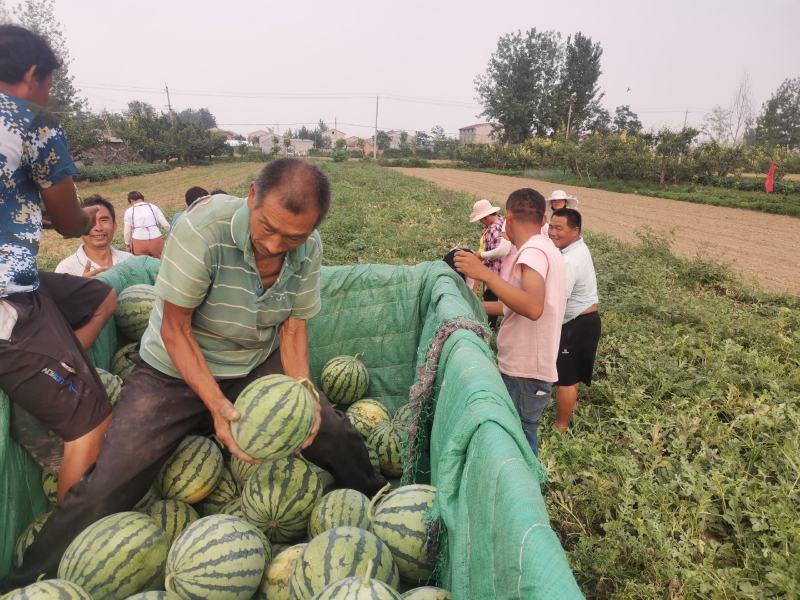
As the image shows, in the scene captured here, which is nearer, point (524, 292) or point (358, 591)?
point (358, 591)

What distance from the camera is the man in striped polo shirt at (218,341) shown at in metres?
2.11

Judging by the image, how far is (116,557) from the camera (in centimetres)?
190

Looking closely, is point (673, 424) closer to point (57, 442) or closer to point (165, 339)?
point (165, 339)

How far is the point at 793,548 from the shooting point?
2.77m

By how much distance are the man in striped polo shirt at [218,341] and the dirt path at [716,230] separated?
33.6 ft

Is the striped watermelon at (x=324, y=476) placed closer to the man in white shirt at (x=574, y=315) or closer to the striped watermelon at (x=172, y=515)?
the striped watermelon at (x=172, y=515)

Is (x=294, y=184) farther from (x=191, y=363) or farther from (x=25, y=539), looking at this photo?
(x=25, y=539)

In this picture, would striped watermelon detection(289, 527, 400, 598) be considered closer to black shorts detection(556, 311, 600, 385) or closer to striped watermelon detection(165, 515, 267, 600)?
striped watermelon detection(165, 515, 267, 600)

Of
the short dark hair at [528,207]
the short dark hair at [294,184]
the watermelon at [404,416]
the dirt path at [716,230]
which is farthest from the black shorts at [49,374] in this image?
the dirt path at [716,230]

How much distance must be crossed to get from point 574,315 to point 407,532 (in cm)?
262

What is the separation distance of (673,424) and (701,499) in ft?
3.31

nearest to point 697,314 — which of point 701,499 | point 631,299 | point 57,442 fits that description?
point 631,299

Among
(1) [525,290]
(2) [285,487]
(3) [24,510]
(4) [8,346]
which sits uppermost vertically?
(1) [525,290]

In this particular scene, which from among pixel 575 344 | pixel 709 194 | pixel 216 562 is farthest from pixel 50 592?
pixel 709 194
